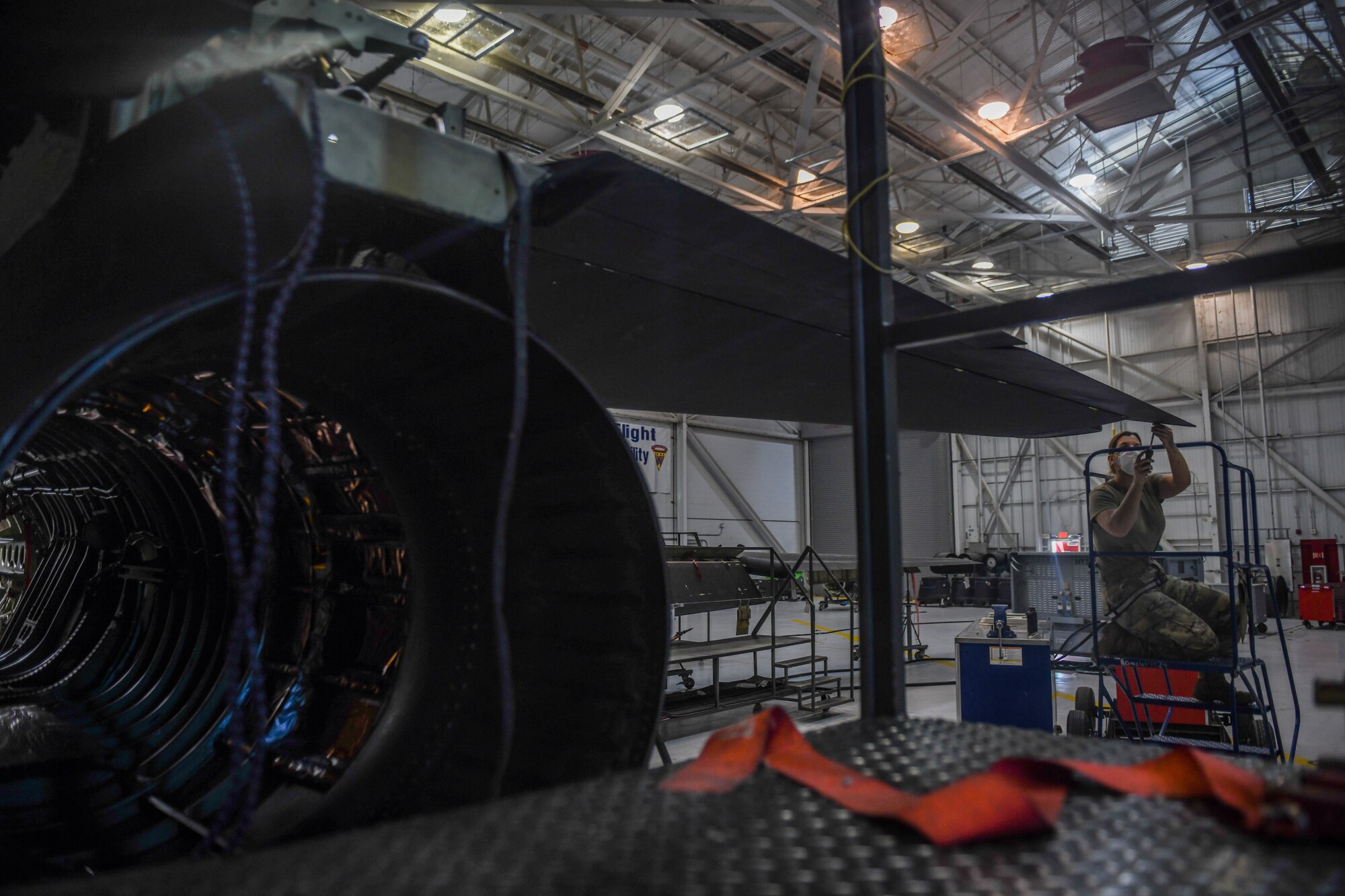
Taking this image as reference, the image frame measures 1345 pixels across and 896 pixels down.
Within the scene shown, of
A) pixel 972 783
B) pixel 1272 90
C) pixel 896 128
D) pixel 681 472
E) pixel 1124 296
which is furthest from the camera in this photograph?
pixel 681 472

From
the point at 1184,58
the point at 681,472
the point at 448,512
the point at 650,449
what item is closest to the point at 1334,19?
the point at 1184,58

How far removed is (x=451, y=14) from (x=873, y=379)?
28.7 ft

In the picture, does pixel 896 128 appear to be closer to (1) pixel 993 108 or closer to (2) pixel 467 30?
(1) pixel 993 108

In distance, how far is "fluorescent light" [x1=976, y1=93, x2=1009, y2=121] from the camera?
10.6 m

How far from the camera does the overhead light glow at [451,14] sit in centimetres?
887

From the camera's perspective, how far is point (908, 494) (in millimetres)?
19016

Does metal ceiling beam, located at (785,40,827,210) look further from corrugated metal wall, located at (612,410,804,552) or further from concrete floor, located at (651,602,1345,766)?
corrugated metal wall, located at (612,410,804,552)

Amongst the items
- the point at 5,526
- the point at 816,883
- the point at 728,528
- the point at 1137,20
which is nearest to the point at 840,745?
the point at 816,883

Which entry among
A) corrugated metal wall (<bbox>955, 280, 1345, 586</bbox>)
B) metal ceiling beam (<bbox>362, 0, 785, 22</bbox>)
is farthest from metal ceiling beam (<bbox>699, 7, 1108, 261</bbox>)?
corrugated metal wall (<bbox>955, 280, 1345, 586</bbox>)

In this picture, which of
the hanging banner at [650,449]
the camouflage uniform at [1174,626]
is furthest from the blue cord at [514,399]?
the hanging banner at [650,449]

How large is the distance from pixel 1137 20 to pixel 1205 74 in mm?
4236

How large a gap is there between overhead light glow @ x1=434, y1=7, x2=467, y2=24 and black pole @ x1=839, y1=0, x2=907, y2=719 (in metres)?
8.04

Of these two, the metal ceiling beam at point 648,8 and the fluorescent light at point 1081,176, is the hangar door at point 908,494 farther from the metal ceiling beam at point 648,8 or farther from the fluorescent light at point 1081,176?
the metal ceiling beam at point 648,8

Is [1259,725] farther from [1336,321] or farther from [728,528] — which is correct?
[1336,321]
